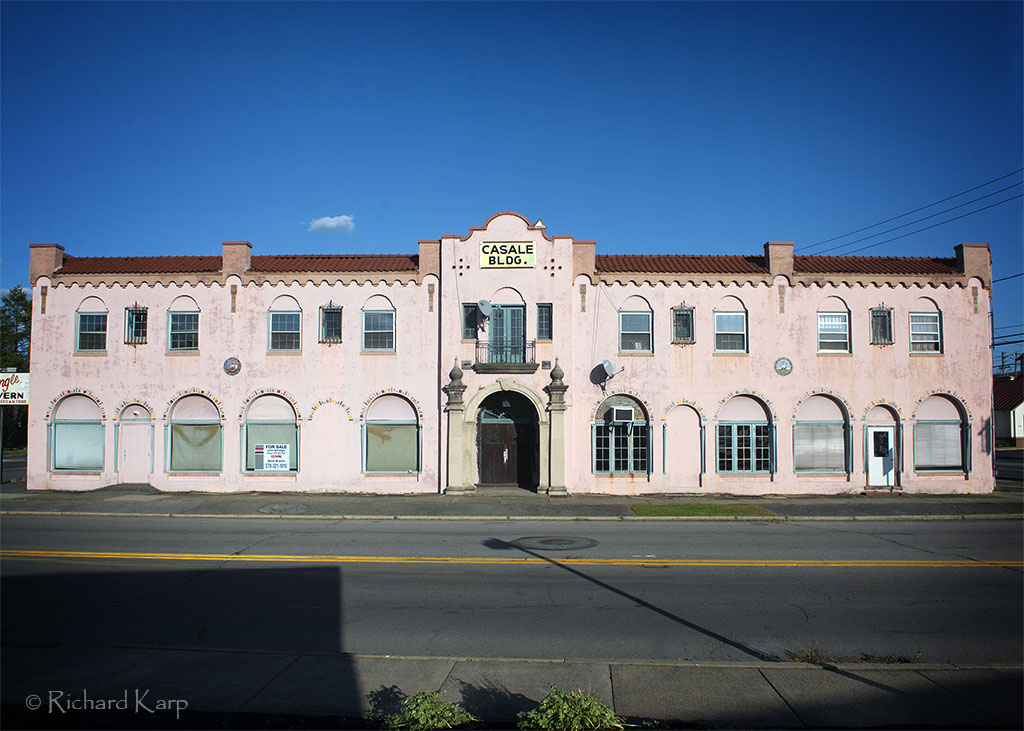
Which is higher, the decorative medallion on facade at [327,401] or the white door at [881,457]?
the decorative medallion on facade at [327,401]

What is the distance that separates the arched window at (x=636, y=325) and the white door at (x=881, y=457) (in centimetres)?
843

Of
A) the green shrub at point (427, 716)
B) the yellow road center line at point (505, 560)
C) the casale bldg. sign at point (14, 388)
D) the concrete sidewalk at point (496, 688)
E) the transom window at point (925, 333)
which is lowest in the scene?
the yellow road center line at point (505, 560)

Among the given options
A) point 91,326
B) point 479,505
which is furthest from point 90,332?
point 479,505

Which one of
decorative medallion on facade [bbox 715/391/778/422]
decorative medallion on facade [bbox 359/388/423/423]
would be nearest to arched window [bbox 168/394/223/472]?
decorative medallion on facade [bbox 359/388/423/423]

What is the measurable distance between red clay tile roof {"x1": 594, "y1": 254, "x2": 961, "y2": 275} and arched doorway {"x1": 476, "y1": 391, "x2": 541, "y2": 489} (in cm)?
580

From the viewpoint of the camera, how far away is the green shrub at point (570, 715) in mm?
5684

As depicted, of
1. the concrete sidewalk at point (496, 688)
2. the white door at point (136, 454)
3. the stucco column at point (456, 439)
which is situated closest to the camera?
the concrete sidewalk at point (496, 688)

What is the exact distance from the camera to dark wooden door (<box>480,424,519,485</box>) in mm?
24688

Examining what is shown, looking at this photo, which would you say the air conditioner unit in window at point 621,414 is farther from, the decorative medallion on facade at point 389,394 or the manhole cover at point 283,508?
the manhole cover at point 283,508

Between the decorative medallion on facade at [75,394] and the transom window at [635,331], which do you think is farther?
the decorative medallion on facade at [75,394]

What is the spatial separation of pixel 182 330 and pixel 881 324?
24.7 metres

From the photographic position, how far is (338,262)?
83.8 ft

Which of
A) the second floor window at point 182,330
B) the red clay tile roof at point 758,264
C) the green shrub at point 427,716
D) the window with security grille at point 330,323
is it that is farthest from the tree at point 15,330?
the green shrub at point 427,716

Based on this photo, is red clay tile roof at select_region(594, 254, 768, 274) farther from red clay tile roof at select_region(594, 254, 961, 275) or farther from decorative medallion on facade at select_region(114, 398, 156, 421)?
decorative medallion on facade at select_region(114, 398, 156, 421)
